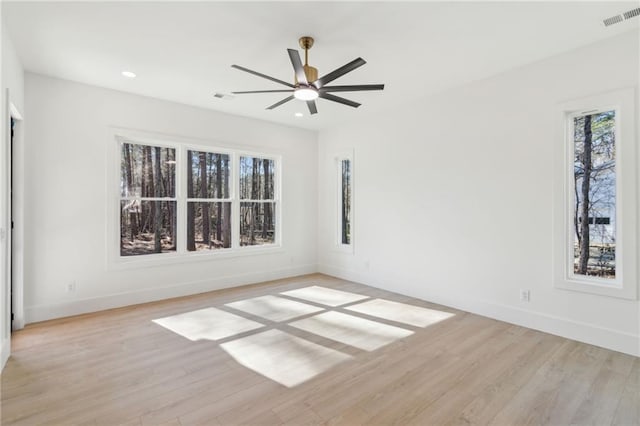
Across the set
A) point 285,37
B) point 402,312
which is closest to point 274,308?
point 402,312

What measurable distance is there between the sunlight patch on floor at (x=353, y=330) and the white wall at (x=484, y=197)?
1.33 m

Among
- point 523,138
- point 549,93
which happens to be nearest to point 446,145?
point 523,138

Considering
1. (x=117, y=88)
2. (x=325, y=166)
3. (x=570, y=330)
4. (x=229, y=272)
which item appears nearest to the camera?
(x=570, y=330)

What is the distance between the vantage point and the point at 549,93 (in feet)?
11.2

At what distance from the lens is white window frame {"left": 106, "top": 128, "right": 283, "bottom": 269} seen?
Answer: 422cm

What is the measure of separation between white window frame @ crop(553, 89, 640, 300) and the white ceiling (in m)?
0.66

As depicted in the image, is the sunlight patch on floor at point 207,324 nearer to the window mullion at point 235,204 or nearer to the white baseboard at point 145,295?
the white baseboard at point 145,295

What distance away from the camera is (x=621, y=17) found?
2680 mm

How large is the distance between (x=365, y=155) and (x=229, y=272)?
10.3 feet

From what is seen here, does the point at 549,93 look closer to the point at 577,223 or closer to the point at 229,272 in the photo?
the point at 577,223

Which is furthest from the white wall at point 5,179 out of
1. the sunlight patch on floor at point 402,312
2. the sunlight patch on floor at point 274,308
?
the sunlight patch on floor at point 402,312

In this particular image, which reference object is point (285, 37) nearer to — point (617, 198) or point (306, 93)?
point (306, 93)

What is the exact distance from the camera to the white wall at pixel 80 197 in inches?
146

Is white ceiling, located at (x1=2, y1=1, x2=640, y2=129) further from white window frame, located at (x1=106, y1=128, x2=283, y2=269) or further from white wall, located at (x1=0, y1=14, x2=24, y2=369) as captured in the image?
white window frame, located at (x1=106, y1=128, x2=283, y2=269)
